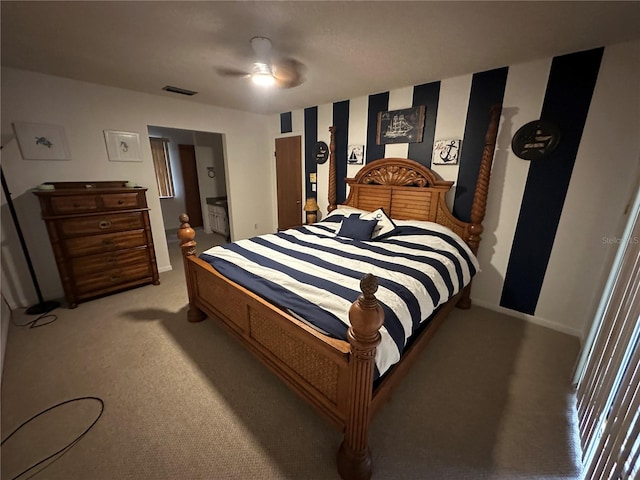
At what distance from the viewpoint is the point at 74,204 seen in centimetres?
249

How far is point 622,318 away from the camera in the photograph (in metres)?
1.22

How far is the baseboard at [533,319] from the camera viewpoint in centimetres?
229

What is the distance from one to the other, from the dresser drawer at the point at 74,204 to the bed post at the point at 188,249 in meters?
1.15

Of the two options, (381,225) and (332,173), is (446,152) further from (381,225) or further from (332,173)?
(332,173)

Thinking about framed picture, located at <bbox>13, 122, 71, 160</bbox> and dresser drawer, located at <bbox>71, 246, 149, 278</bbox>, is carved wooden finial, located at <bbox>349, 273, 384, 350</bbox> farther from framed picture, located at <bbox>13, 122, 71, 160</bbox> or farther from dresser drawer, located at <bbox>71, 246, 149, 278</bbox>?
framed picture, located at <bbox>13, 122, 71, 160</bbox>

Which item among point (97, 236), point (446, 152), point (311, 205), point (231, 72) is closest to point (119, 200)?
point (97, 236)

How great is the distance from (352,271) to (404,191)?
161cm

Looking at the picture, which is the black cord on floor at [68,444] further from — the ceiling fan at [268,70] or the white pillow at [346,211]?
the white pillow at [346,211]

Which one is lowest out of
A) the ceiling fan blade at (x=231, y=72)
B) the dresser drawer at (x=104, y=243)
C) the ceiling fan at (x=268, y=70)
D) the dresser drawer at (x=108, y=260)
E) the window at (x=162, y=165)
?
the dresser drawer at (x=108, y=260)

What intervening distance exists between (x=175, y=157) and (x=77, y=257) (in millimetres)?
3668

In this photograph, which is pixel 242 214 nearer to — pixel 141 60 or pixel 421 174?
pixel 141 60

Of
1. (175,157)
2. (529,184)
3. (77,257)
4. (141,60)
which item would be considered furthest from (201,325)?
(175,157)

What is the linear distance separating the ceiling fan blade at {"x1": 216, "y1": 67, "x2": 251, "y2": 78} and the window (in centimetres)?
363

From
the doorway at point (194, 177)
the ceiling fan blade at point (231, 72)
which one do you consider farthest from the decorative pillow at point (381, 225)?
the doorway at point (194, 177)
